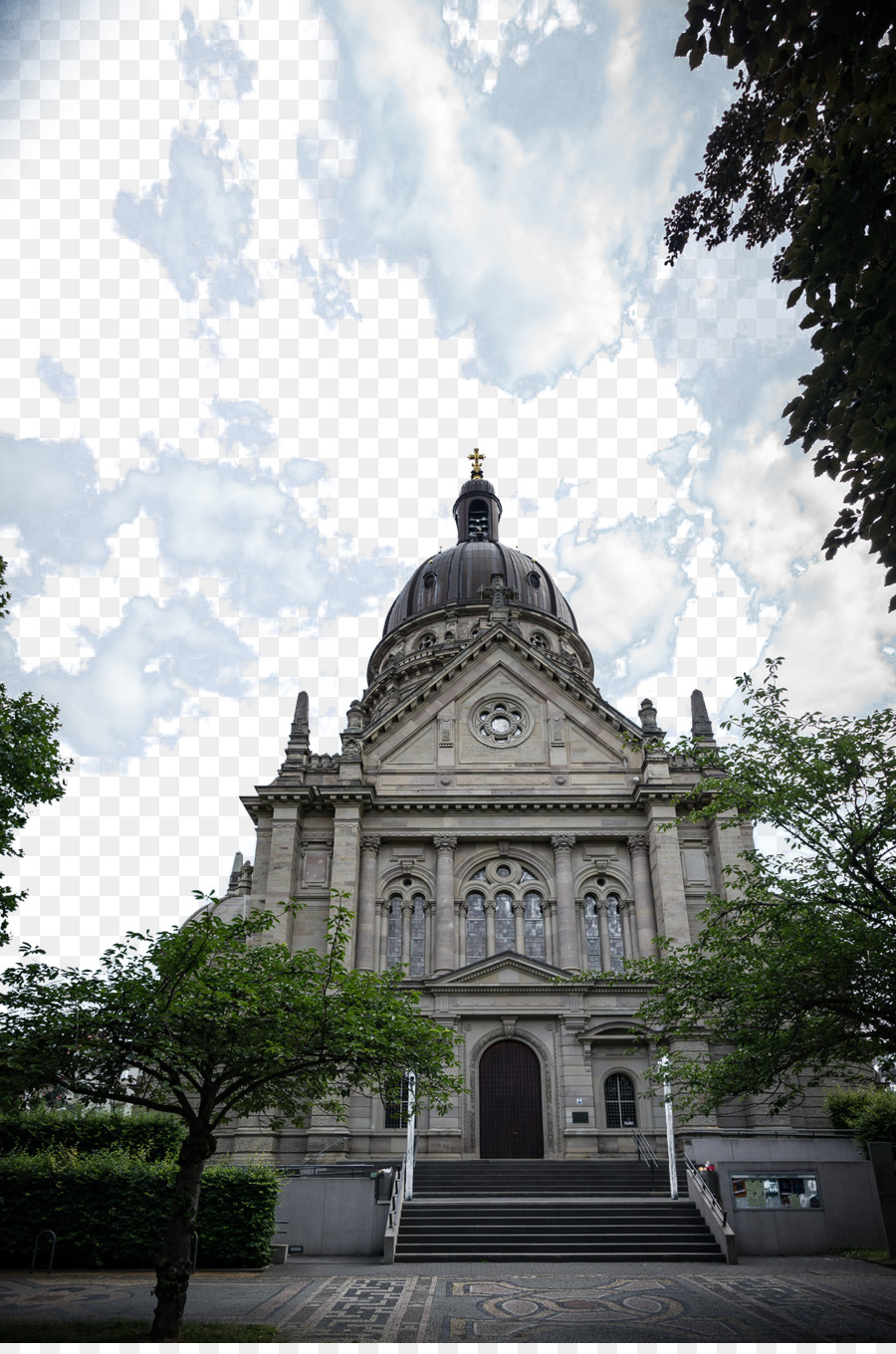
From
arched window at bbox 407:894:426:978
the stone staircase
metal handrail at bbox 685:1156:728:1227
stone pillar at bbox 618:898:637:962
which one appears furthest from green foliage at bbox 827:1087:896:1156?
arched window at bbox 407:894:426:978

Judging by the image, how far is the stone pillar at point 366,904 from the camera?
3228 cm

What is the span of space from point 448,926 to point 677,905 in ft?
27.5

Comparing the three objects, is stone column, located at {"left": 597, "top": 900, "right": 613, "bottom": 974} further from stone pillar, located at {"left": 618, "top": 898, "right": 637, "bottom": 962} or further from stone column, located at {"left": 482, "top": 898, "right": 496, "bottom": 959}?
stone column, located at {"left": 482, "top": 898, "right": 496, "bottom": 959}

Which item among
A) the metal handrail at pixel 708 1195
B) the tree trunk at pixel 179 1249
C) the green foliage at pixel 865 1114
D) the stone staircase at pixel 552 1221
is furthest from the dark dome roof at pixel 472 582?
the tree trunk at pixel 179 1249

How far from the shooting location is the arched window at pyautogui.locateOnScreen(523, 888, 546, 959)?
32969 millimetres

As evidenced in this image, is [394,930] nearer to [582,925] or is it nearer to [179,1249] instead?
[582,925]

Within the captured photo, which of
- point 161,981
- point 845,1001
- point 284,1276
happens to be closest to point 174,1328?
point 161,981

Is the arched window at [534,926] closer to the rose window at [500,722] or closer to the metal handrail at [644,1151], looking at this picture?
the rose window at [500,722]

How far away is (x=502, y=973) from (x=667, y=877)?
7041 mm

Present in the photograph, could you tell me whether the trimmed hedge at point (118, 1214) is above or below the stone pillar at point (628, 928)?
below

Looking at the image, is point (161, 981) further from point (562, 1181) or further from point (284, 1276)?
point (562, 1181)

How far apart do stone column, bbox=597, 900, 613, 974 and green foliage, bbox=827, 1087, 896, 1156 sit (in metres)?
8.16

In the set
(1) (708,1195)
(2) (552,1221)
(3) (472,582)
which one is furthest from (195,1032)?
(3) (472,582)

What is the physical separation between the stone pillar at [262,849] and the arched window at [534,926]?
10017mm
